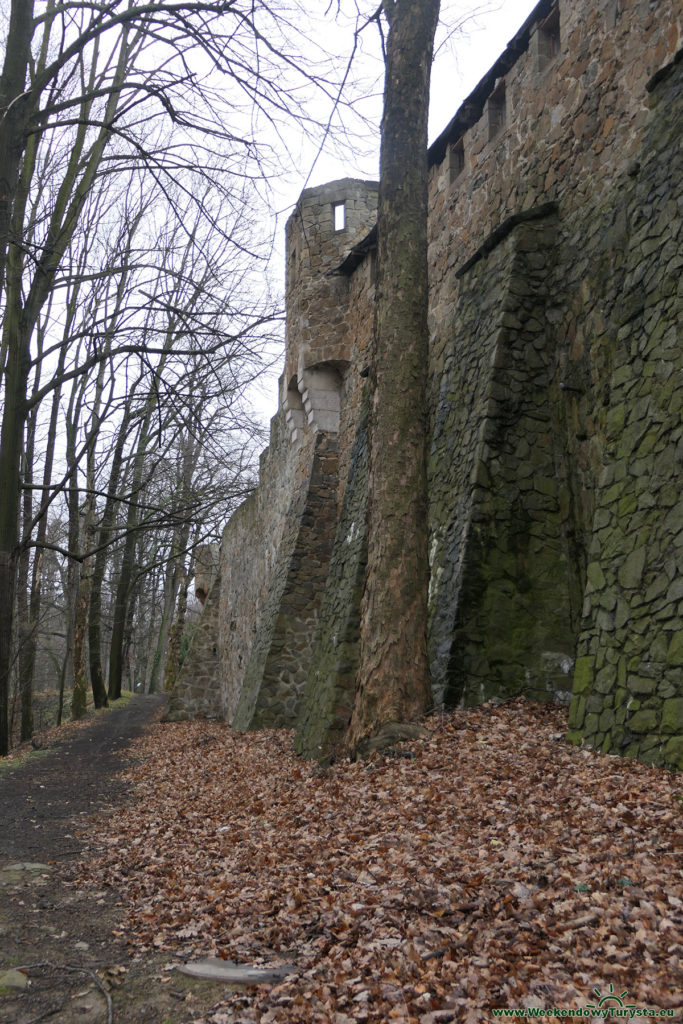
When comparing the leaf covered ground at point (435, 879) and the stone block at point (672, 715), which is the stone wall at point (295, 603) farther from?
the stone block at point (672, 715)

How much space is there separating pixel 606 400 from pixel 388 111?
2.96 m

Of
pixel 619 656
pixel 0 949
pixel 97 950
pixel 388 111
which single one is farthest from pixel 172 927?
pixel 388 111

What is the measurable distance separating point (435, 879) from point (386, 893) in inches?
8.7

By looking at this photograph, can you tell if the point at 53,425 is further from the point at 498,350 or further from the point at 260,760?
the point at 498,350

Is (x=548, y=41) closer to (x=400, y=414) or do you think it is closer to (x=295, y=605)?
(x=400, y=414)

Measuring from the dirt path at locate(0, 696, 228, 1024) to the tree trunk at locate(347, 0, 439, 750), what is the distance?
7.30 feet

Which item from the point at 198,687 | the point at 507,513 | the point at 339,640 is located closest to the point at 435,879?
the point at 507,513

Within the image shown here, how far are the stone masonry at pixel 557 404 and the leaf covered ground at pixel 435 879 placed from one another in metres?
0.53

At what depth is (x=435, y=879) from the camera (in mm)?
3426

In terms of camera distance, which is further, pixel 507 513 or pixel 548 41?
pixel 548 41

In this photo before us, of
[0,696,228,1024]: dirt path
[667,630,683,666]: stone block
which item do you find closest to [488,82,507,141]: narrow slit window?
[667,630,683,666]: stone block

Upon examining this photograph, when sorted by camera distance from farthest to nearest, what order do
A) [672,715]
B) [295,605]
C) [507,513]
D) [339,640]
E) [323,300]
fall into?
[323,300]
[295,605]
[339,640]
[507,513]
[672,715]

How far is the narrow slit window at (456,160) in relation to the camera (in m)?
9.61

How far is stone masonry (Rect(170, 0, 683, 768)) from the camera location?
15.6ft
